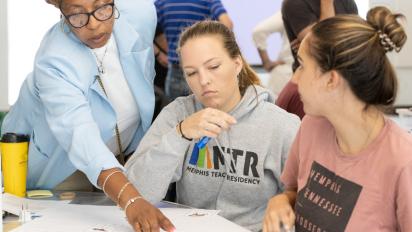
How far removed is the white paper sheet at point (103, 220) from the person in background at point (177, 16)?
4.29ft

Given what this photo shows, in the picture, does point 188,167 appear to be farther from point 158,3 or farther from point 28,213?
point 158,3

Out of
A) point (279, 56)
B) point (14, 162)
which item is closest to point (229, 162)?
point (14, 162)

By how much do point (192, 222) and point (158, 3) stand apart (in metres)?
1.80

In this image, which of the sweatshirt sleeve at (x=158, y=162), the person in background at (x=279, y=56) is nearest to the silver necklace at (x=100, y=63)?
the sweatshirt sleeve at (x=158, y=162)

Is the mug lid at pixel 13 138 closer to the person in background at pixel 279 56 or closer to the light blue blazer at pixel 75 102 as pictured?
the light blue blazer at pixel 75 102

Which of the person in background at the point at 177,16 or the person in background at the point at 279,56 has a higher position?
the person in background at the point at 177,16

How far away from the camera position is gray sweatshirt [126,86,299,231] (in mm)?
1688

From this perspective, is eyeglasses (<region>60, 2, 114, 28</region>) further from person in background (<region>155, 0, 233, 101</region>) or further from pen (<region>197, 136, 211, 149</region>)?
person in background (<region>155, 0, 233, 101</region>)

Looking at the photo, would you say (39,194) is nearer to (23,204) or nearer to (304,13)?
(23,204)

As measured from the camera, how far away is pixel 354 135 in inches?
53.0

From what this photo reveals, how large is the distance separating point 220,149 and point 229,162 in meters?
0.05

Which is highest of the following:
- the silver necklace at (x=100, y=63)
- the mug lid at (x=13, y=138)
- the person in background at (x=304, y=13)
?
the person in background at (x=304, y=13)

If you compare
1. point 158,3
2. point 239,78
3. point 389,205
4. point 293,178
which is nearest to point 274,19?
point 158,3

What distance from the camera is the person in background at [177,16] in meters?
2.97
